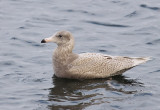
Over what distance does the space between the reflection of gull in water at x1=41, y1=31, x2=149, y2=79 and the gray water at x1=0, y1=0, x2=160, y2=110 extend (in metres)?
0.18

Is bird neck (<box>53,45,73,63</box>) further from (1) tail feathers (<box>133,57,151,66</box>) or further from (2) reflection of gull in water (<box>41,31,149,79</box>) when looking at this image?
(1) tail feathers (<box>133,57,151,66</box>)

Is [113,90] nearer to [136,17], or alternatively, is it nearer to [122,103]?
[122,103]

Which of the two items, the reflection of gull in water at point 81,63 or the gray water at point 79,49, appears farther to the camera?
the reflection of gull in water at point 81,63

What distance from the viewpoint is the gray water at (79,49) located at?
1096 centimetres

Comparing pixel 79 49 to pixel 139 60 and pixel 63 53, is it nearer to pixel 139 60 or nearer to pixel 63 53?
pixel 63 53

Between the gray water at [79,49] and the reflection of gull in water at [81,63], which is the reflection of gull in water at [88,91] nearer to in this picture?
the gray water at [79,49]

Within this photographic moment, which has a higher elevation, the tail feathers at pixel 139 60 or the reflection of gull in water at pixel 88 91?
the tail feathers at pixel 139 60

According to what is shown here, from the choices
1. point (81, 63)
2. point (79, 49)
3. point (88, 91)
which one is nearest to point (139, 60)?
Result: point (81, 63)

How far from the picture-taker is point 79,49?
14422 mm

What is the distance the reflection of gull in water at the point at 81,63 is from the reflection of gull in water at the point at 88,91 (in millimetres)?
165

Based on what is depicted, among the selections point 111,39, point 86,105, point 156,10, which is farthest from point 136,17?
point 86,105

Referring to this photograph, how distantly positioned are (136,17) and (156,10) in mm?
1036

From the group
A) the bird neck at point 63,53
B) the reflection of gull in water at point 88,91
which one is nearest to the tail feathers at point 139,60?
the reflection of gull in water at point 88,91

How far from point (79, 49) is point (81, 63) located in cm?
229
